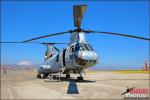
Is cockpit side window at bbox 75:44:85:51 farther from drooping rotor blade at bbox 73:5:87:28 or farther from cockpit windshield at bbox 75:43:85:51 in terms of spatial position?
drooping rotor blade at bbox 73:5:87:28

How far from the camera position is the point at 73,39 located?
26281 mm

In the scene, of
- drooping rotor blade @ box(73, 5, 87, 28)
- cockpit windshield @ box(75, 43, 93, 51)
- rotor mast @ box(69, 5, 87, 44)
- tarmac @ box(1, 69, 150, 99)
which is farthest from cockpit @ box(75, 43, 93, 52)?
drooping rotor blade @ box(73, 5, 87, 28)

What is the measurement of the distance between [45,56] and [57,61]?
9092 millimetres

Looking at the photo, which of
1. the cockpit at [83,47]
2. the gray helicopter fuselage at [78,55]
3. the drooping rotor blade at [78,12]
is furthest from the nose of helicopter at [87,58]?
the drooping rotor blade at [78,12]

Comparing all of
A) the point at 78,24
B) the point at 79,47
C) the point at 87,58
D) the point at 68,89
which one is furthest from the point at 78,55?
the point at 68,89

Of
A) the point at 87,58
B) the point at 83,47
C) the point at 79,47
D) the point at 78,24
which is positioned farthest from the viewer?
the point at 79,47

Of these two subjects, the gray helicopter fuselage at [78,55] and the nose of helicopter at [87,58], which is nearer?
the nose of helicopter at [87,58]

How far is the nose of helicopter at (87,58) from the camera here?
23900mm

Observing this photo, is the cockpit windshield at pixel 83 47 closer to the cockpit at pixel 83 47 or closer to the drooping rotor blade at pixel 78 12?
the cockpit at pixel 83 47

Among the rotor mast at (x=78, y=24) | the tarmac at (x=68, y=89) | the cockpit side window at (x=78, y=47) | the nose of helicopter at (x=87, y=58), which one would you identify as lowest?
the tarmac at (x=68, y=89)

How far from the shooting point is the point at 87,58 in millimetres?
23828

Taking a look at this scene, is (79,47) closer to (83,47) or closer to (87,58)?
(83,47)

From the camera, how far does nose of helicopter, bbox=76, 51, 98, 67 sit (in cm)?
2390

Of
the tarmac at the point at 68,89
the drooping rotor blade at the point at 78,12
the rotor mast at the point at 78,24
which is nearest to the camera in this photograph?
the tarmac at the point at 68,89
